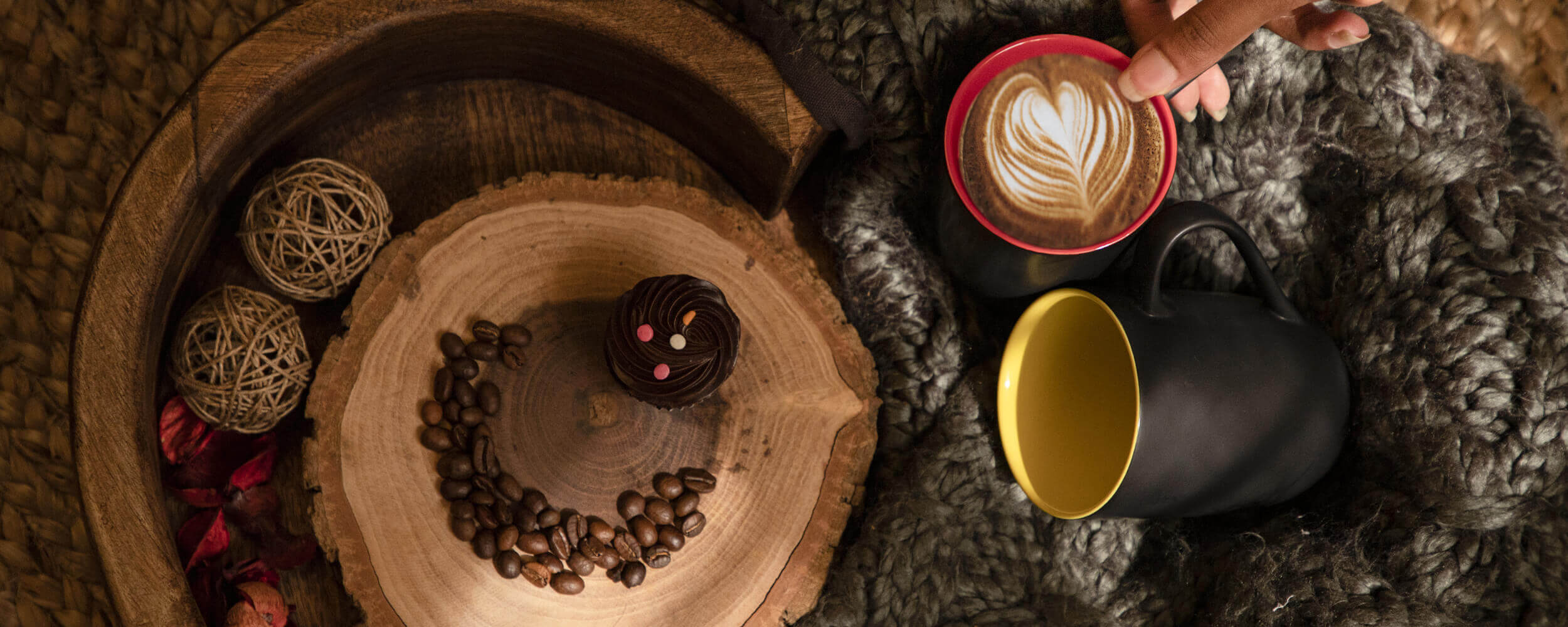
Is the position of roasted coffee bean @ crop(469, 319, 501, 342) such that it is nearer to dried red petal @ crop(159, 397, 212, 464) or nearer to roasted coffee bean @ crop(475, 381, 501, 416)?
roasted coffee bean @ crop(475, 381, 501, 416)

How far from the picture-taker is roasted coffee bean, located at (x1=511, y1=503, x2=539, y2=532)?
1134 millimetres

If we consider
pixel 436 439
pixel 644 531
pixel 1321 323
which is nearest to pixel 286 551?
pixel 436 439

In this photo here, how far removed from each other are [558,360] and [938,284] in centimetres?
52

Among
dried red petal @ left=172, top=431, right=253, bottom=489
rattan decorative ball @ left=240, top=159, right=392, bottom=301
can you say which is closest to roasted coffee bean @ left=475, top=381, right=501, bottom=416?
rattan decorative ball @ left=240, top=159, right=392, bottom=301

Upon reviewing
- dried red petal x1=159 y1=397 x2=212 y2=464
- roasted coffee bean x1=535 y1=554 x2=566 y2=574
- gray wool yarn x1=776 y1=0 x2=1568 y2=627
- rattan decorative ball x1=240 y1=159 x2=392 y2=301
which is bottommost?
gray wool yarn x1=776 y1=0 x2=1568 y2=627

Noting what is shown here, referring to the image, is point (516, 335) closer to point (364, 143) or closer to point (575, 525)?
point (575, 525)

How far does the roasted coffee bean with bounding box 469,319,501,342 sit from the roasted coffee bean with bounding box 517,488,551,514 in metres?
0.20

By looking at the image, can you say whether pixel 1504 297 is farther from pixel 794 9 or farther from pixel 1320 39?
pixel 794 9

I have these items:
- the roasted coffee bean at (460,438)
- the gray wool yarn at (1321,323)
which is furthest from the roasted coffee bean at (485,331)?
the gray wool yarn at (1321,323)

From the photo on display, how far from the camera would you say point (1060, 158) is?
3.35ft

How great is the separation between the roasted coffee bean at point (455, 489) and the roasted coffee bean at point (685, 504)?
0.82 ft

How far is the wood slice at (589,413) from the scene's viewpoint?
43.8 inches

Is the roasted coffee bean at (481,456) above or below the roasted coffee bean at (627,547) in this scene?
above

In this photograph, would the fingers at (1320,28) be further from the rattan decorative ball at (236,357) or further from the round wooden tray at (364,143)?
the rattan decorative ball at (236,357)
